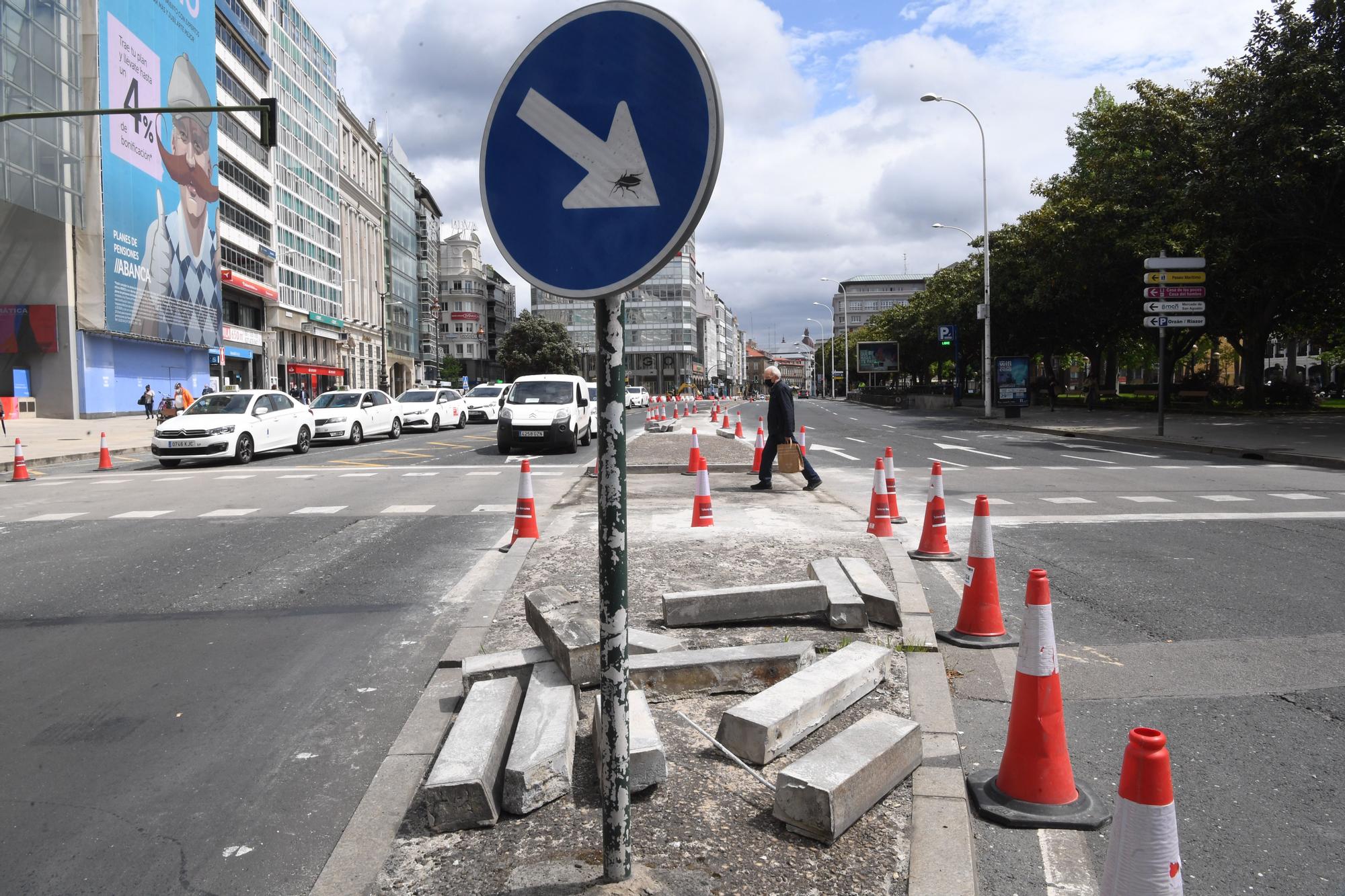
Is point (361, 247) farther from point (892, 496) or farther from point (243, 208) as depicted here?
point (892, 496)

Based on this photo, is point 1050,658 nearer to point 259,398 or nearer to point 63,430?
point 259,398

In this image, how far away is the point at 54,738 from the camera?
3.96 m

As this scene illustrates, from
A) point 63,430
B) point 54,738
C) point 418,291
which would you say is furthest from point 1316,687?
point 418,291

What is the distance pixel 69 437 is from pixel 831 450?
22392 mm

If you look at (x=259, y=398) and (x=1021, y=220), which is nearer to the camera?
(x=259, y=398)

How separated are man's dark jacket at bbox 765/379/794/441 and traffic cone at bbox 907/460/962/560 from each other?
4547 mm

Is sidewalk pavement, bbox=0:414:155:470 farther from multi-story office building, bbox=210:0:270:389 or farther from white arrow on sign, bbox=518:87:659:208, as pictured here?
white arrow on sign, bbox=518:87:659:208

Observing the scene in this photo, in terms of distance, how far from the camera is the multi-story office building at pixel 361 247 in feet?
254

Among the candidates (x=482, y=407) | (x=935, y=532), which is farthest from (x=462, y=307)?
(x=935, y=532)

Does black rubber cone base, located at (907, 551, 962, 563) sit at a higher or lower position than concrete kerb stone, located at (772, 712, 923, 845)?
lower

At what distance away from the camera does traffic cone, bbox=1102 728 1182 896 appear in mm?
2184

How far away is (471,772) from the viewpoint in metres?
3.00

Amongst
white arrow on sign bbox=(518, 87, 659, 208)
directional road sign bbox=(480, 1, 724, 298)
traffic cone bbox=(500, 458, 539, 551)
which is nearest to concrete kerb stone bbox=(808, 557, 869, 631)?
directional road sign bbox=(480, 1, 724, 298)

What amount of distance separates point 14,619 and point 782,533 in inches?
224
